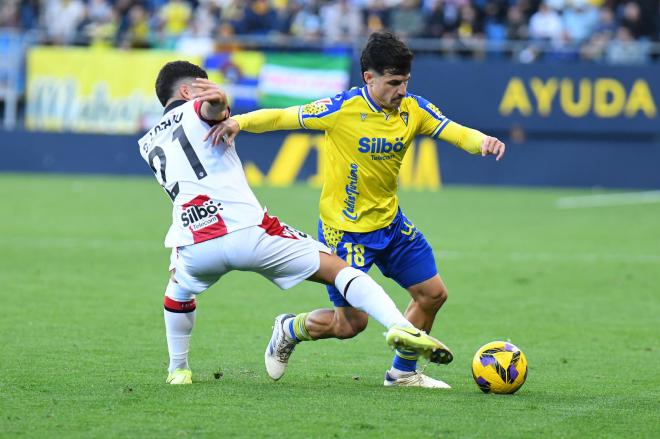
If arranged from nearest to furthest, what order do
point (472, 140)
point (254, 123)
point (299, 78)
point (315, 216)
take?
1. point (254, 123)
2. point (472, 140)
3. point (315, 216)
4. point (299, 78)

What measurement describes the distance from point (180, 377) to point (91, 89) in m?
18.9

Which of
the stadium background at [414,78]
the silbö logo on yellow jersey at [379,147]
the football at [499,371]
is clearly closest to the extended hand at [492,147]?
the silbö logo on yellow jersey at [379,147]

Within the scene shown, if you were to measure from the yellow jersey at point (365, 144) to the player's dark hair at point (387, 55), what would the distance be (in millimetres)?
284

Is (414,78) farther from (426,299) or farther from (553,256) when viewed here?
(426,299)

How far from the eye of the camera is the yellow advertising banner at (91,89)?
2486cm

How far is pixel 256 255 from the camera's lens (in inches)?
259

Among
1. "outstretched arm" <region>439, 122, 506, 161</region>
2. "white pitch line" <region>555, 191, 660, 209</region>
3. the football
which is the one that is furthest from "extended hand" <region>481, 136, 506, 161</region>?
"white pitch line" <region>555, 191, 660, 209</region>

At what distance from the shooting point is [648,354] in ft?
28.6

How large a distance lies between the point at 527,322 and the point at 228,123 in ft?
15.0

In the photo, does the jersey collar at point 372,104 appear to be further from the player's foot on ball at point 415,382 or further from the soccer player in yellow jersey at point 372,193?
the player's foot on ball at point 415,382

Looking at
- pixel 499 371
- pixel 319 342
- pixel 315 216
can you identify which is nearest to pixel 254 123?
pixel 499 371

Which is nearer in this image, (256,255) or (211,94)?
(211,94)

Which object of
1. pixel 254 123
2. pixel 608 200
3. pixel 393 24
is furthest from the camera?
pixel 393 24

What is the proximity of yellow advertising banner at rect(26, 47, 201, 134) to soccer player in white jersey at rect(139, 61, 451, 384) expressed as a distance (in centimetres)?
1825
